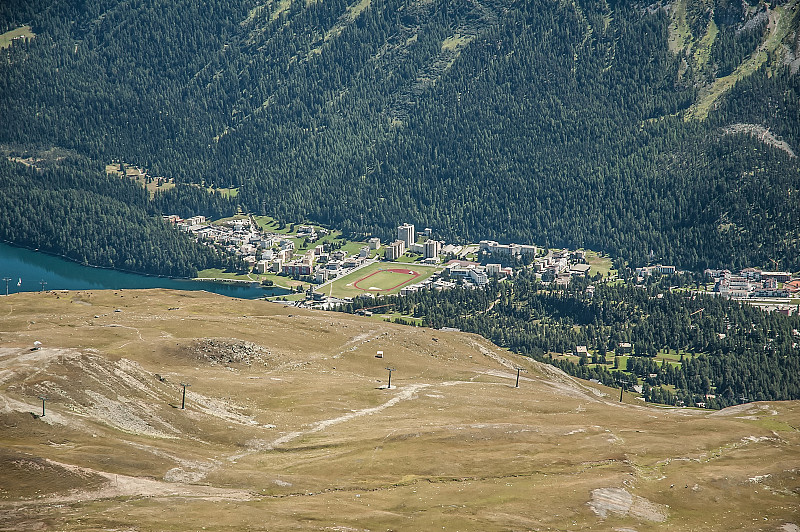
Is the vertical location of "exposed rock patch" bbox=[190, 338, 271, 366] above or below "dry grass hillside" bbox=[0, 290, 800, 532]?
above

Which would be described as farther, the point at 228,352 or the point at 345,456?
the point at 228,352

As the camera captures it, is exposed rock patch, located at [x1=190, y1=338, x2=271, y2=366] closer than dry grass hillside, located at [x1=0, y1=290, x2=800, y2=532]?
No

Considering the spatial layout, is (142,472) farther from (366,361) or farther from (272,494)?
(366,361)

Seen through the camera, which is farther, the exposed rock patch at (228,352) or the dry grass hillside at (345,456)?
the exposed rock patch at (228,352)

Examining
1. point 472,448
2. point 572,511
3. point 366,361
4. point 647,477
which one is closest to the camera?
point 572,511

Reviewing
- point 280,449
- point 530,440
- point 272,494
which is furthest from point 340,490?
point 530,440

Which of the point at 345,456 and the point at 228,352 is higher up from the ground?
the point at 228,352

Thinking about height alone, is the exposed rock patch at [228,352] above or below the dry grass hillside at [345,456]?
above

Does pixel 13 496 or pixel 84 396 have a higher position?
pixel 84 396
